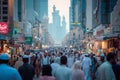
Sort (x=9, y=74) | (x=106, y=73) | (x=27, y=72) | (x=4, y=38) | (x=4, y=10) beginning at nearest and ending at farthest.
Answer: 1. (x=9, y=74)
2. (x=106, y=73)
3. (x=27, y=72)
4. (x=4, y=38)
5. (x=4, y=10)

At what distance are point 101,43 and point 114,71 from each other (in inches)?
2413

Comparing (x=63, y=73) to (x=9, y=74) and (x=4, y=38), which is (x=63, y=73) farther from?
(x=4, y=38)

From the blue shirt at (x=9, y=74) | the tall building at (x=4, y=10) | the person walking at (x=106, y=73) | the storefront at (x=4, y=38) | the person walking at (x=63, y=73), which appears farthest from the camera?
the tall building at (x=4, y=10)

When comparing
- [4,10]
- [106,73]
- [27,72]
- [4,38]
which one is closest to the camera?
[106,73]

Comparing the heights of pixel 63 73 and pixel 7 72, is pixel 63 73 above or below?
below

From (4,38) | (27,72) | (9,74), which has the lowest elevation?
(27,72)

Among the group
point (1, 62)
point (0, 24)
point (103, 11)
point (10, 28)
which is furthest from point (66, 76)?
point (10, 28)

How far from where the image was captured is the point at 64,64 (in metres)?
11.4

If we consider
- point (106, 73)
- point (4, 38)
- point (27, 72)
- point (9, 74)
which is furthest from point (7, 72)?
point (4, 38)

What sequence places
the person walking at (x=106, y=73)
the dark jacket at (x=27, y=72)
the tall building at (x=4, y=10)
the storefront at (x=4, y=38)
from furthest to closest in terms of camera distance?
the tall building at (x=4, y=10) → the storefront at (x=4, y=38) → the dark jacket at (x=27, y=72) → the person walking at (x=106, y=73)

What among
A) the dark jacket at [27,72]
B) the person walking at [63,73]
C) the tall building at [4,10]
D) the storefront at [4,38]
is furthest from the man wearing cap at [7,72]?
the tall building at [4,10]

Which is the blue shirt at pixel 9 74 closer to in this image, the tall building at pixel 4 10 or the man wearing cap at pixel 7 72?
the man wearing cap at pixel 7 72

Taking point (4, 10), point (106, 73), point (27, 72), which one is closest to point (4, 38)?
point (27, 72)

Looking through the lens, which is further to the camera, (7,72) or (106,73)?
(106,73)
